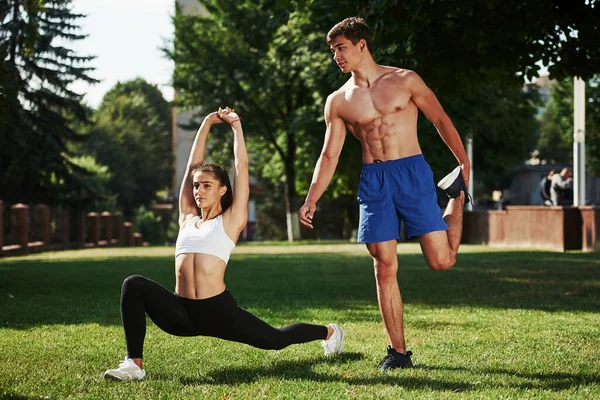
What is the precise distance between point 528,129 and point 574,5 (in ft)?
109

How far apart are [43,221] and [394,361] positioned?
Answer: 3169cm

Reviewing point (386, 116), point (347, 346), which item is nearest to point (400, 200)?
point (386, 116)

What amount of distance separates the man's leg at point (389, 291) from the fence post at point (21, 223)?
28.1 metres

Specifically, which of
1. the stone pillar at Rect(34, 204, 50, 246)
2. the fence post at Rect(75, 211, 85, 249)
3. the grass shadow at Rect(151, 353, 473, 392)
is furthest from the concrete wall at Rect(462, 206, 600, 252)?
the grass shadow at Rect(151, 353, 473, 392)

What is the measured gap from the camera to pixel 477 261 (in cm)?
2158

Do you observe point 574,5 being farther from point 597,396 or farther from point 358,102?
point 597,396

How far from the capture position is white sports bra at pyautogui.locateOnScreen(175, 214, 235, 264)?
671cm

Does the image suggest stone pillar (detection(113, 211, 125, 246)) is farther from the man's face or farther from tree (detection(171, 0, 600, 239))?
the man's face

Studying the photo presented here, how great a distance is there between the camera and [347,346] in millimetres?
8148

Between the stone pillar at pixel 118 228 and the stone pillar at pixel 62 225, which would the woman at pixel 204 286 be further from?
the stone pillar at pixel 118 228

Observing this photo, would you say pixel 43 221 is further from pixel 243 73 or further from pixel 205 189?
pixel 205 189

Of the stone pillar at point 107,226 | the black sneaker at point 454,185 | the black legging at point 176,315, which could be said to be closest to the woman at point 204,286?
the black legging at point 176,315

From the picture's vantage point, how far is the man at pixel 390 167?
7.00 meters

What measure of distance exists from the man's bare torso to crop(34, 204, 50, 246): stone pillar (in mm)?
31125
